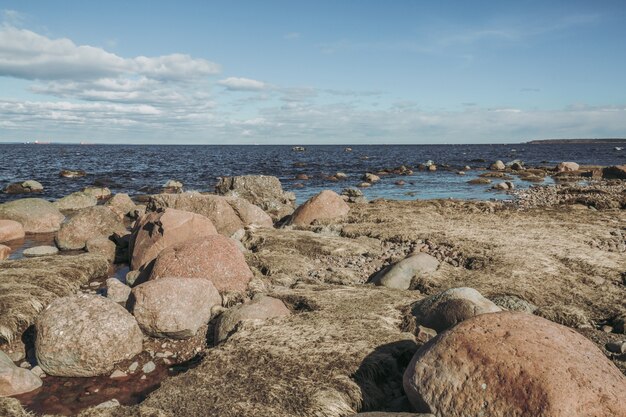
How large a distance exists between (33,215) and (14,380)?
576 inches

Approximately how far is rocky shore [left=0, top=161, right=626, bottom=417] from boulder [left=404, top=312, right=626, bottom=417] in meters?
0.02

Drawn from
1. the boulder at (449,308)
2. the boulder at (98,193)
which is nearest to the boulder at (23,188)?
the boulder at (98,193)

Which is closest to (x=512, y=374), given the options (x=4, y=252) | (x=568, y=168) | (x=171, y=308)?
(x=171, y=308)

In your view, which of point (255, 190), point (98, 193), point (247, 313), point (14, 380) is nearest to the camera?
point (14, 380)

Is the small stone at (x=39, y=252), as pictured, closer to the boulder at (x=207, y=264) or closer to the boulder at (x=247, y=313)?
the boulder at (x=207, y=264)

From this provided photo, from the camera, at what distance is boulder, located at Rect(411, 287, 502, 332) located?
7.46 m

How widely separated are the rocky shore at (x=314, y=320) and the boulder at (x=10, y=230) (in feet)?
4.15

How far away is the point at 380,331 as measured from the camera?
7.52 m

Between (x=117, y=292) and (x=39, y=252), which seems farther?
(x=39, y=252)

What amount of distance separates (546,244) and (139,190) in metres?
29.7

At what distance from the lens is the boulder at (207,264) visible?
10070mm

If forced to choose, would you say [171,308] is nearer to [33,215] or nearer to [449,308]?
[449,308]

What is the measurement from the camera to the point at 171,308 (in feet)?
27.5

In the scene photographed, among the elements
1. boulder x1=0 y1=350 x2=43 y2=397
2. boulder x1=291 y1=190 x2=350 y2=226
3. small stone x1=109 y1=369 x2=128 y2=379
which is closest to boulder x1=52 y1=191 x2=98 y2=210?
boulder x1=291 y1=190 x2=350 y2=226
